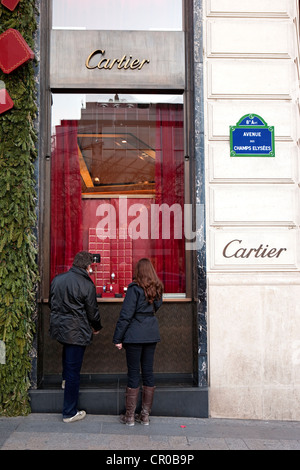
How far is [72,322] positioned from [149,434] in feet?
4.94

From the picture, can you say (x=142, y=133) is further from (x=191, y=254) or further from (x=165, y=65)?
(x=191, y=254)

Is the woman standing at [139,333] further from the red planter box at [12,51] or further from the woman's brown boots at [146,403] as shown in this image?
the red planter box at [12,51]

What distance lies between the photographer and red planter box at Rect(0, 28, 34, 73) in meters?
5.88

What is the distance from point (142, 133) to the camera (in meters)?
6.86

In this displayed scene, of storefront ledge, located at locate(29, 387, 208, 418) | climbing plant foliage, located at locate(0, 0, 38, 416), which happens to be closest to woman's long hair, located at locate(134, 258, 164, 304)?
storefront ledge, located at locate(29, 387, 208, 418)

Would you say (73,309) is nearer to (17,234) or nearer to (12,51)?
(17,234)

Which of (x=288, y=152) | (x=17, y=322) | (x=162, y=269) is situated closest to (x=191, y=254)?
(x=162, y=269)

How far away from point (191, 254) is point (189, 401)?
1899 millimetres

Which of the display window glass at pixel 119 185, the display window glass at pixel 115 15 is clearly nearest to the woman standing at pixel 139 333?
the display window glass at pixel 119 185

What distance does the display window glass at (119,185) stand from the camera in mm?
6637

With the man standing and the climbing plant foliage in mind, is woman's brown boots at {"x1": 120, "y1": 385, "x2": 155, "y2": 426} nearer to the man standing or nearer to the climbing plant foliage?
the man standing

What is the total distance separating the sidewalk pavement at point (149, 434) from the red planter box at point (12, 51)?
433 cm

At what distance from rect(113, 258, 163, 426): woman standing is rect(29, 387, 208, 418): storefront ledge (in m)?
0.35

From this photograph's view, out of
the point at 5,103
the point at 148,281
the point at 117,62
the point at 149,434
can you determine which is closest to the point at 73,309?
the point at 148,281
